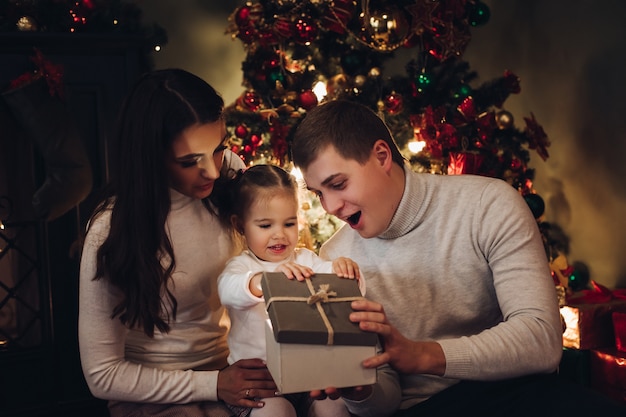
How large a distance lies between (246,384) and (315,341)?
49 centimetres

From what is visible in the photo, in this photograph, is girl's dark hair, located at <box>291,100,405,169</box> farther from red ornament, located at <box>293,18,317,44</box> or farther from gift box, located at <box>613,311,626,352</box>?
gift box, located at <box>613,311,626,352</box>

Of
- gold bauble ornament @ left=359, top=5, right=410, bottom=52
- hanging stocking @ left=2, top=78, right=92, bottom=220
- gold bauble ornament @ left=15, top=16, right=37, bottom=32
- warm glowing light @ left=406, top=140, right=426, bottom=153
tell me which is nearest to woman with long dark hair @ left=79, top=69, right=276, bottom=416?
hanging stocking @ left=2, top=78, right=92, bottom=220

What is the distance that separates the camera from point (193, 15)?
388 centimetres

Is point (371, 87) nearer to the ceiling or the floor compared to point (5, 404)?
nearer to the ceiling

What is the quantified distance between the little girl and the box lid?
266mm

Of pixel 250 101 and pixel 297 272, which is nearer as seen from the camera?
pixel 297 272

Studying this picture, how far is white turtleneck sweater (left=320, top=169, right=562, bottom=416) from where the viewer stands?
1.78 meters

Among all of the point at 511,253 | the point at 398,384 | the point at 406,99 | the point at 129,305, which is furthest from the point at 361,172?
the point at 406,99

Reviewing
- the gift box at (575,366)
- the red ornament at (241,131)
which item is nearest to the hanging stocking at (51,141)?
the red ornament at (241,131)

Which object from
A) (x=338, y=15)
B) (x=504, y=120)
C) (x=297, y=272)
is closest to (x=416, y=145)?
(x=504, y=120)

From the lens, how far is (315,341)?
1462 millimetres

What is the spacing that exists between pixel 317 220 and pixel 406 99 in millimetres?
804

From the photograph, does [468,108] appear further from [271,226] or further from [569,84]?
[271,226]

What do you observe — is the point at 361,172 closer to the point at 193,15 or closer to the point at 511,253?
the point at 511,253
